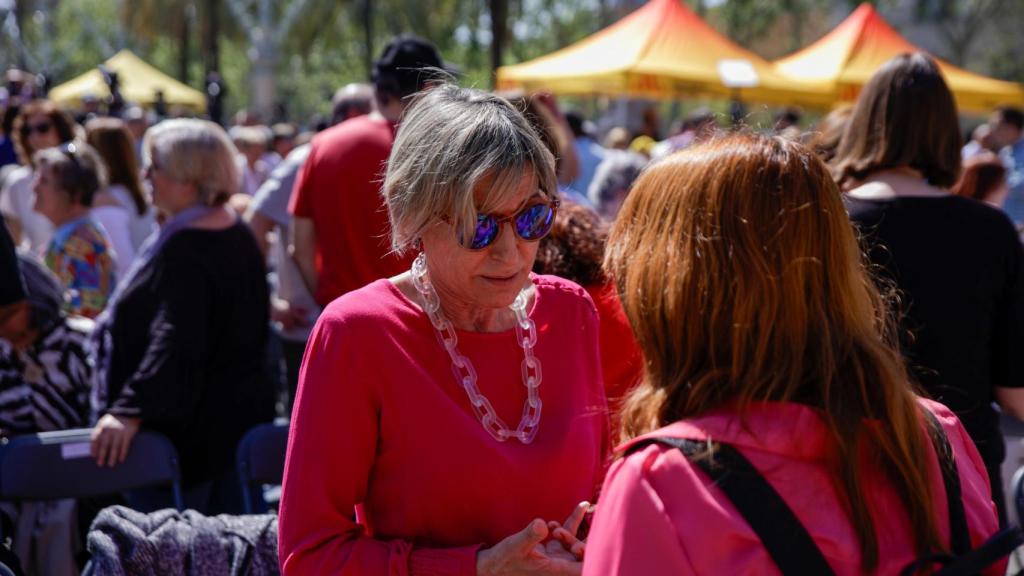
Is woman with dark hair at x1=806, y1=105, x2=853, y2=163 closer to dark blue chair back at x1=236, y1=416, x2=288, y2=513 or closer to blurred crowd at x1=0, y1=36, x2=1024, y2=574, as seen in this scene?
blurred crowd at x1=0, y1=36, x2=1024, y2=574

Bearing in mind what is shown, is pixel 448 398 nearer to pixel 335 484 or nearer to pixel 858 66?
pixel 335 484

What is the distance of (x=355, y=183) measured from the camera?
4.18 meters

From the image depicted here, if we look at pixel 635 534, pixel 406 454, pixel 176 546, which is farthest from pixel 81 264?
pixel 635 534

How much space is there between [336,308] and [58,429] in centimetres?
245

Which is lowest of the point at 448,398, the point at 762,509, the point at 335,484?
the point at 335,484

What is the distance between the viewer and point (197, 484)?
12.3 feet

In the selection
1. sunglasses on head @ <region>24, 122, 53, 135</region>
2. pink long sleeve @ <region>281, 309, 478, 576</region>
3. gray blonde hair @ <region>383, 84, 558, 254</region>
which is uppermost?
gray blonde hair @ <region>383, 84, 558, 254</region>

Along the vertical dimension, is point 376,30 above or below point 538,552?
below

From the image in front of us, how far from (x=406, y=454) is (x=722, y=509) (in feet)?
2.37

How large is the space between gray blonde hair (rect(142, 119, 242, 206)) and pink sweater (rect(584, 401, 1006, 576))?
2659 millimetres

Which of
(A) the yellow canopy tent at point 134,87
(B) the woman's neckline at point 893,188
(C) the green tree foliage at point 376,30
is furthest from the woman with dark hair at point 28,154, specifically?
(C) the green tree foliage at point 376,30

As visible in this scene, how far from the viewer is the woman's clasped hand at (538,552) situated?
5.85 feet

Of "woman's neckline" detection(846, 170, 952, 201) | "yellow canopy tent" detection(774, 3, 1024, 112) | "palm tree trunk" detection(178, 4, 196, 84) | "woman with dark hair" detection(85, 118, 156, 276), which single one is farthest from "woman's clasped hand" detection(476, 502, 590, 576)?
"palm tree trunk" detection(178, 4, 196, 84)

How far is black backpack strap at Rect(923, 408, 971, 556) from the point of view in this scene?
1.42 meters
